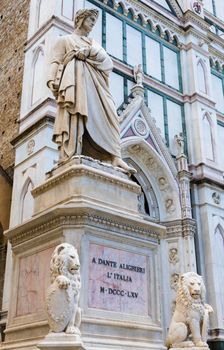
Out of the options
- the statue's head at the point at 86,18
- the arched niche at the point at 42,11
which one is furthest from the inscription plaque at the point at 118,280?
the arched niche at the point at 42,11

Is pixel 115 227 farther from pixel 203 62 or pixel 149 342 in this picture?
pixel 203 62

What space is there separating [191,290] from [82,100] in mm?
2744

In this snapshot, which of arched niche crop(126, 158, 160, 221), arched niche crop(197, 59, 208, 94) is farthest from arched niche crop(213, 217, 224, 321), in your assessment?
arched niche crop(197, 59, 208, 94)

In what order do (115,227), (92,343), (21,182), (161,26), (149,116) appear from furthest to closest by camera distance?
(161,26), (149,116), (21,182), (115,227), (92,343)

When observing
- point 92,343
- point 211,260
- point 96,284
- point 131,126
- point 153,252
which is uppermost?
point 131,126

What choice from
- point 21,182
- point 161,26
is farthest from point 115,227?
point 161,26

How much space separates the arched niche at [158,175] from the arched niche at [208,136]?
1931mm

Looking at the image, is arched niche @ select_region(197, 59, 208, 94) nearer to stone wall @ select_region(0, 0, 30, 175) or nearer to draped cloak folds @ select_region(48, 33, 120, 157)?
stone wall @ select_region(0, 0, 30, 175)

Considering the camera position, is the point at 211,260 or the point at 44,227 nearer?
the point at 44,227

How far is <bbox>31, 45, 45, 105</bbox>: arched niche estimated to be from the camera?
12445mm

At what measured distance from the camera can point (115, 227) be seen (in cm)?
548

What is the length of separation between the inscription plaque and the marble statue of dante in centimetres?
136

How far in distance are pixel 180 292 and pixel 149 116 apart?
29.7ft

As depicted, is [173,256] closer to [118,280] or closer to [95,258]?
[118,280]
